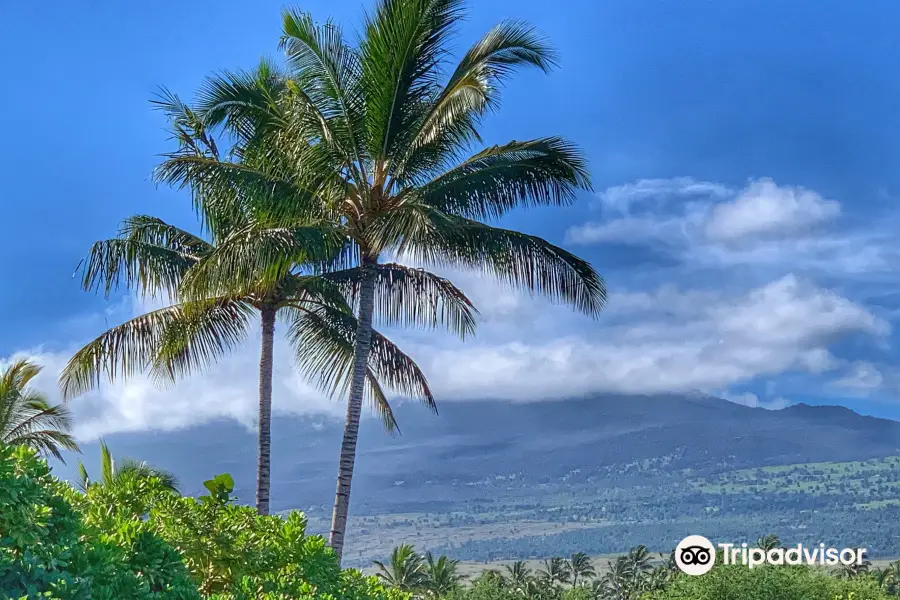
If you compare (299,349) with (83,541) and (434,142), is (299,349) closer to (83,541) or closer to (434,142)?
(434,142)

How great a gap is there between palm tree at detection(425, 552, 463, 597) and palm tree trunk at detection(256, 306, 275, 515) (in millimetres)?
35233

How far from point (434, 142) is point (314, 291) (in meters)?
4.23

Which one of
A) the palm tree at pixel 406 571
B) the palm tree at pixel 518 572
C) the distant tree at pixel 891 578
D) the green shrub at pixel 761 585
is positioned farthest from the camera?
the palm tree at pixel 518 572

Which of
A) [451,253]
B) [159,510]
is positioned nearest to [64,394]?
[451,253]

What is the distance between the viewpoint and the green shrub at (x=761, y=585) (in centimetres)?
2456

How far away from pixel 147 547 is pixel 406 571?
169 feet

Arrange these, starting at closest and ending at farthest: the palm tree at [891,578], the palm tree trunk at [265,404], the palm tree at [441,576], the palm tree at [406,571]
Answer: the palm tree trunk at [265,404] → the palm tree at [891,578] → the palm tree at [406,571] → the palm tree at [441,576]

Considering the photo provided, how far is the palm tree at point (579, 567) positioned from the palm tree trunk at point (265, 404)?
5643 centimetres

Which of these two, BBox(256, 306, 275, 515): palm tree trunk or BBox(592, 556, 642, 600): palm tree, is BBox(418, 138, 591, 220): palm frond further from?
BBox(592, 556, 642, 600): palm tree

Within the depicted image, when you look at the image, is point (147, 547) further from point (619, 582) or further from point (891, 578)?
point (619, 582)

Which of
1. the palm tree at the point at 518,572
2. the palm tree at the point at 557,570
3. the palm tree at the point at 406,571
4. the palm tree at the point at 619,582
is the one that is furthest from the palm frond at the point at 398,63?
the palm tree at the point at 557,570

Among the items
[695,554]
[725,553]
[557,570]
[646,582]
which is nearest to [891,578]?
[646,582]

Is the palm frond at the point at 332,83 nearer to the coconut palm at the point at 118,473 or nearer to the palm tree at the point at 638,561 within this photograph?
the coconut palm at the point at 118,473

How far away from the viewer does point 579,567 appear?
7206cm
